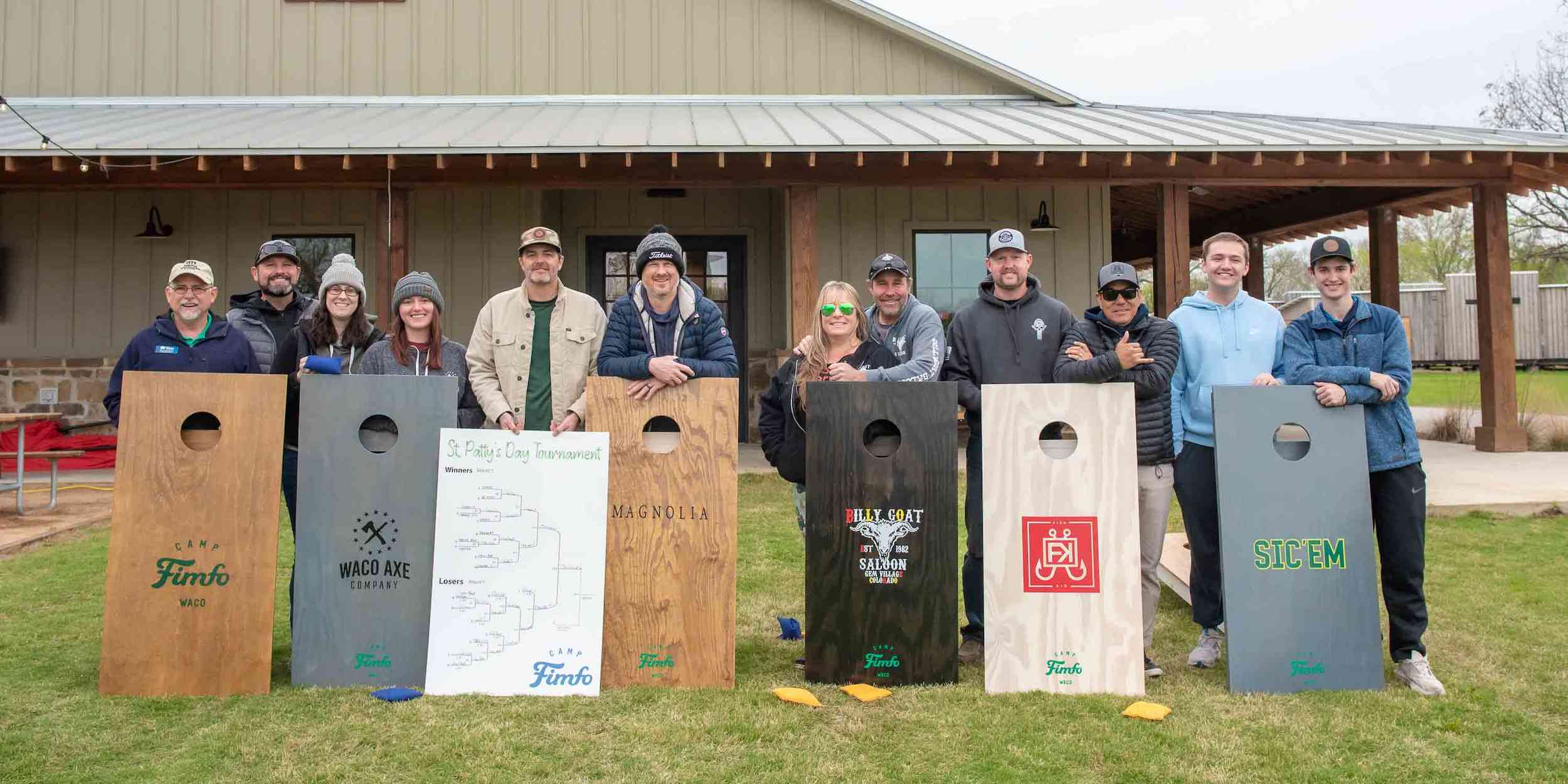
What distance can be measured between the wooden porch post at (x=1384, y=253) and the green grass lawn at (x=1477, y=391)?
109 centimetres

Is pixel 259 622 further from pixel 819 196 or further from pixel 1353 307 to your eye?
pixel 819 196

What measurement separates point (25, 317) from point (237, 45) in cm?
350

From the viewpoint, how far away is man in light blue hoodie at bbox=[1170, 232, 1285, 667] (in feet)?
11.7

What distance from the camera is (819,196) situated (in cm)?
994

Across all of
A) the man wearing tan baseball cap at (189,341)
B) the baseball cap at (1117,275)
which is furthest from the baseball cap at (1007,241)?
the man wearing tan baseball cap at (189,341)

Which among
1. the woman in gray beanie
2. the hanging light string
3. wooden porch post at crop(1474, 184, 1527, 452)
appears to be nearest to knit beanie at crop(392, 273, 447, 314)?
the woman in gray beanie

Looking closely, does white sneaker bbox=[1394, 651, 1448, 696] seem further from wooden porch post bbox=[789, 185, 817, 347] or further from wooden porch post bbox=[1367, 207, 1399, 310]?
wooden porch post bbox=[1367, 207, 1399, 310]

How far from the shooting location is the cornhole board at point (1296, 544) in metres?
3.28

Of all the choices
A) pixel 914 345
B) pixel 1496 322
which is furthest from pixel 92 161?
pixel 1496 322

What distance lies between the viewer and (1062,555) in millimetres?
3264

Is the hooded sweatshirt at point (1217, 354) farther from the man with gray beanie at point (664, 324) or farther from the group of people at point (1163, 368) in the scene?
the man with gray beanie at point (664, 324)

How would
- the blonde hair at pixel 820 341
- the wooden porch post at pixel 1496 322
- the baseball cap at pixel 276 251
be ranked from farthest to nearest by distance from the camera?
the wooden porch post at pixel 1496 322
the baseball cap at pixel 276 251
the blonde hair at pixel 820 341

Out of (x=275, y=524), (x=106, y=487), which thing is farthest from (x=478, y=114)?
(x=275, y=524)

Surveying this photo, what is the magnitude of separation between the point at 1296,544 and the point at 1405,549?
391 mm
